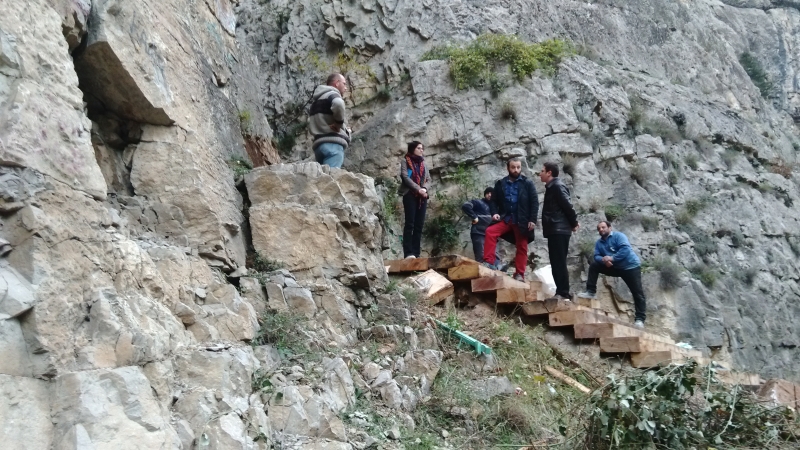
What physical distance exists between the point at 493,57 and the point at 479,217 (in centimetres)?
404

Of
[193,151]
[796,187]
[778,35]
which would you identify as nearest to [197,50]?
[193,151]

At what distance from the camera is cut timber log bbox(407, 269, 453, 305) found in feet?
27.0

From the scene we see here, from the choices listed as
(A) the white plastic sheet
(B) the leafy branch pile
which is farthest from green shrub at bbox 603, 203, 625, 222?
(B) the leafy branch pile

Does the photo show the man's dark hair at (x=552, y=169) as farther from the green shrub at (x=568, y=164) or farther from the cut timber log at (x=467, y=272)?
the green shrub at (x=568, y=164)

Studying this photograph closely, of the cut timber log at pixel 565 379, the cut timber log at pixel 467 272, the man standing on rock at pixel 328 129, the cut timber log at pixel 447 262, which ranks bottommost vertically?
the cut timber log at pixel 565 379

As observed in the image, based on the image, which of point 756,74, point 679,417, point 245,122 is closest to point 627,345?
point 679,417

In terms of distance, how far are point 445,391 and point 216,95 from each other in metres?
3.42

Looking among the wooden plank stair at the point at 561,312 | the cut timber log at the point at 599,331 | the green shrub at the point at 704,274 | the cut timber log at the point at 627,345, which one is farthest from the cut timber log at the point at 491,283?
the green shrub at the point at 704,274

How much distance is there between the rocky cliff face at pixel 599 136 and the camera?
39.5ft

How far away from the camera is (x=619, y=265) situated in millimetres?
9305

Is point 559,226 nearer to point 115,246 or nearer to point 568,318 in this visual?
point 568,318

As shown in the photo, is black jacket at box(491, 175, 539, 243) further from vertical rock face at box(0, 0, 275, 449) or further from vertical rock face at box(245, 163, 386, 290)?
vertical rock face at box(0, 0, 275, 449)

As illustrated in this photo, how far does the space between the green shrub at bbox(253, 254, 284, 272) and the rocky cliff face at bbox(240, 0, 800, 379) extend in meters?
6.08

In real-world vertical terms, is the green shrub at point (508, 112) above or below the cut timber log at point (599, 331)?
above
